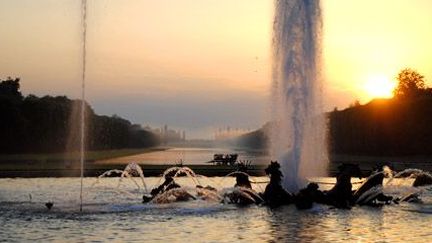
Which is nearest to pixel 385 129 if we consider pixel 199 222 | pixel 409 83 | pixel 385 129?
pixel 385 129

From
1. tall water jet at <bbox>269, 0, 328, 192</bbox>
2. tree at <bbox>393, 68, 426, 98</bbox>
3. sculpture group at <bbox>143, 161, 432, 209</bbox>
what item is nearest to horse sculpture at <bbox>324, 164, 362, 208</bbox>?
sculpture group at <bbox>143, 161, 432, 209</bbox>

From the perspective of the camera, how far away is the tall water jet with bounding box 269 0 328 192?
34562 millimetres

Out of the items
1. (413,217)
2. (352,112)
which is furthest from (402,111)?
(413,217)

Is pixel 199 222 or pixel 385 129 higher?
pixel 385 129

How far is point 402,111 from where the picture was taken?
14888 centimetres

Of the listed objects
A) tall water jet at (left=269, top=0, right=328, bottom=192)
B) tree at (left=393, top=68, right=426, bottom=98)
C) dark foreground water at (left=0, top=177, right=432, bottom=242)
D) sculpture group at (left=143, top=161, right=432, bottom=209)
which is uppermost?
tree at (left=393, top=68, right=426, bottom=98)

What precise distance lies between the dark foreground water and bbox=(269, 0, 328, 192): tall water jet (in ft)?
15.3

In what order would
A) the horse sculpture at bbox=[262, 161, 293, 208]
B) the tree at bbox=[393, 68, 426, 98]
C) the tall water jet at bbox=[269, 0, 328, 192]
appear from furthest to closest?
the tree at bbox=[393, 68, 426, 98] → the tall water jet at bbox=[269, 0, 328, 192] → the horse sculpture at bbox=[262, 161, 293, 208]

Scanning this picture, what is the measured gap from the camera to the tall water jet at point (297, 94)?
1361 inches

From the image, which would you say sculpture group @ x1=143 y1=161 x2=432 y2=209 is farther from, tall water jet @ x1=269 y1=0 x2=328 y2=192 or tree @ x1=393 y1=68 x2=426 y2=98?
tree @ x1=393 y1=68 x2=426 y2=98

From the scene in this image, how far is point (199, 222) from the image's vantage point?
24594 mm

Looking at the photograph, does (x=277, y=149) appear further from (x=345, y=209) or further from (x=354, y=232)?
(x=354, y=232)

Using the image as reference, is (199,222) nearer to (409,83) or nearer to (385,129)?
(385,129)

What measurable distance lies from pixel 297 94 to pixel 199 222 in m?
12.8
